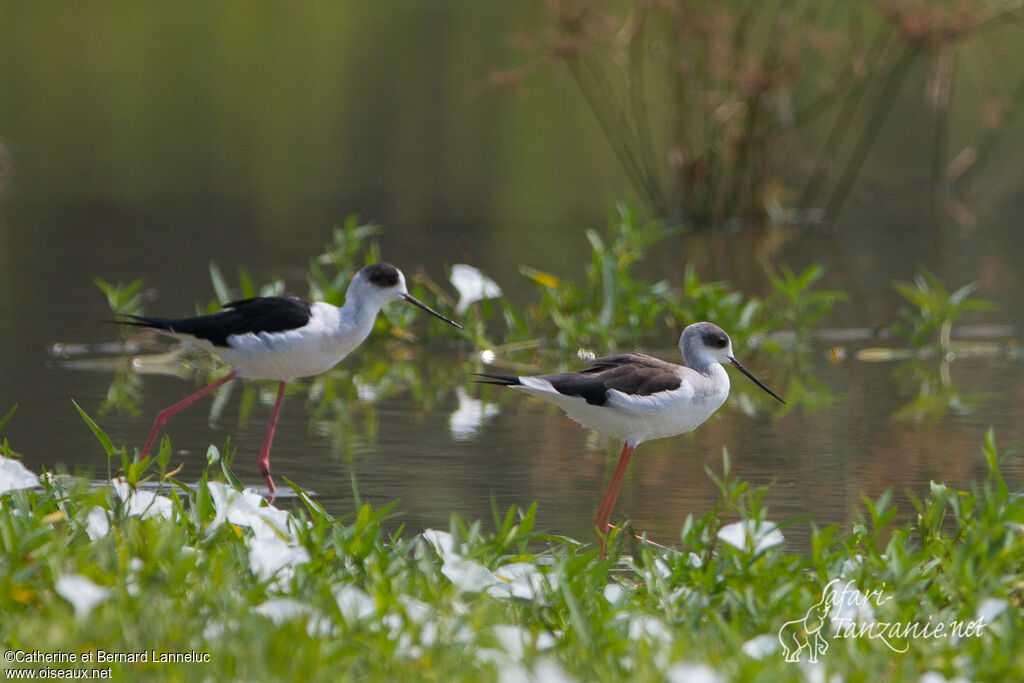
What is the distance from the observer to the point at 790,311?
30.2ft

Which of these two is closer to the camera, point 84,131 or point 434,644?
point 434,644

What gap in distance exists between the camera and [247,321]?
21.3 ft

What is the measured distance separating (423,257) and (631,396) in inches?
303

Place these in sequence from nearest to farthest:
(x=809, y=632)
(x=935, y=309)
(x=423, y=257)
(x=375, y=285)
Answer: (x=809, y=632) < (x=375, y=285) < (x=935, y=309) < (x=423, y=257)

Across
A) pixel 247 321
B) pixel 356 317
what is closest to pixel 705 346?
pixel 356 317

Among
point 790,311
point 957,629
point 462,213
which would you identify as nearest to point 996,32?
point 462,213

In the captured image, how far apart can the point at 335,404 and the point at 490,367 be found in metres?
1.21

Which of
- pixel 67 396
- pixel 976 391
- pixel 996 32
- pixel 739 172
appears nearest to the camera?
pixel 67 396

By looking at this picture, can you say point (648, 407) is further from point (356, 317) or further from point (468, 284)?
point (468, 284)

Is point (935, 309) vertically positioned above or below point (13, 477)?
below

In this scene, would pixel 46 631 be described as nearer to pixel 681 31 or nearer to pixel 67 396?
pixel 67 396

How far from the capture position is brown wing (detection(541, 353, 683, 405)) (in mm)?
5336

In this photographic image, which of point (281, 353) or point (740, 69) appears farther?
point (740, 69)

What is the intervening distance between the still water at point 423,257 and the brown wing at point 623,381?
507mm
